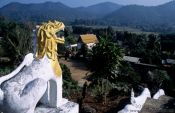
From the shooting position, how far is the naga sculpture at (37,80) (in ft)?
23.7

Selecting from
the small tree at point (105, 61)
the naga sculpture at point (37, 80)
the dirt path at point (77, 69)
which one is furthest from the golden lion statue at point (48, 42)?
the dirt path at point (77, 69)

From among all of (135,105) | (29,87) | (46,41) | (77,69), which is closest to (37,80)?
(29,87)

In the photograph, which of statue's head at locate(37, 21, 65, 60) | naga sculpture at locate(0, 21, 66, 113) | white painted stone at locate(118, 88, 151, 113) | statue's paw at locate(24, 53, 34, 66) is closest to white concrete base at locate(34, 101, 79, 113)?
naga sculpture at locate(0, 21, 66, 113)

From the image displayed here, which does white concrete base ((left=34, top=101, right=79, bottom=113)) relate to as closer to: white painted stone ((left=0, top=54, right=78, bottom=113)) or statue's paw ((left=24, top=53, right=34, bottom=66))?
white painted stone ((left=0, top=54, right=78, bottom=113))

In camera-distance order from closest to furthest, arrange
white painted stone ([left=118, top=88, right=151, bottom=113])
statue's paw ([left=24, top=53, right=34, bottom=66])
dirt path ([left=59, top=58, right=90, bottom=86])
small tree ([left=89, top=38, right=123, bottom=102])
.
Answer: statue's paw ([left=24, top=53, right=34, bottom=66]) < white painted stone ([left=118, top=88, right=151, bottom=113]) < small tree ([left=89, top=38, right=123, bottom=102]) < dirt path ([left=59, top=58, right=90, bottom=86])

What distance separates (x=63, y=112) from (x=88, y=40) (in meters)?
47.3

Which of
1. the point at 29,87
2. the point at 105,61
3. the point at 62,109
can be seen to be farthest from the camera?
the point at 105,61

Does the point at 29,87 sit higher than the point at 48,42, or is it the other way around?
the point at 48,42

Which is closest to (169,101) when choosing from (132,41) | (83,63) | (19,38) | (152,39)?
(19,38)

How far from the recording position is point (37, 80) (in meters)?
7.53

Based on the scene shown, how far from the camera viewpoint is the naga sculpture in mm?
7215

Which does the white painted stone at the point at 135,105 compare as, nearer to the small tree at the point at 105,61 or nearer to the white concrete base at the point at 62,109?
the white concrete base at the point at 62,109

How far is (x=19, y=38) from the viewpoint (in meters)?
34.6

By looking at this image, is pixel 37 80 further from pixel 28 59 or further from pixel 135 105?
pixel 135 105
